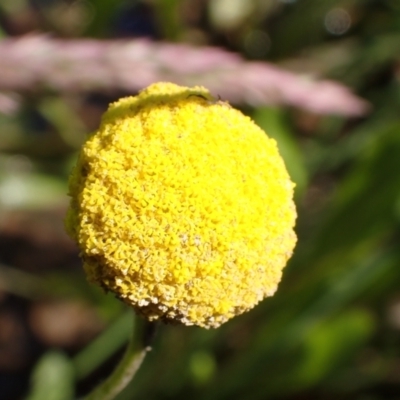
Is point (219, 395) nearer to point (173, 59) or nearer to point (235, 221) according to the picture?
point (173, 59)

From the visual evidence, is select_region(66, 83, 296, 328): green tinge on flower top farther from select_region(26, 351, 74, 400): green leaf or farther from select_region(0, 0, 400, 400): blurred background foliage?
select_region(26, 351, 74, 400): green leaf

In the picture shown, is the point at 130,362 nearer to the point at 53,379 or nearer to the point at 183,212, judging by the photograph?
the point at 183,212

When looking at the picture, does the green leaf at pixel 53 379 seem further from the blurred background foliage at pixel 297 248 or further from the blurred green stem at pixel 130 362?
the blurred green stem at pixel 130 362

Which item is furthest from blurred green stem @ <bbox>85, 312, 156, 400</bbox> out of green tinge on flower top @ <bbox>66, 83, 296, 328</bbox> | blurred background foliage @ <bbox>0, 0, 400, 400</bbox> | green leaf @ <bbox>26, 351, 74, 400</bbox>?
green leaf @ <bbox>26, 351, 74, 400</bbox>

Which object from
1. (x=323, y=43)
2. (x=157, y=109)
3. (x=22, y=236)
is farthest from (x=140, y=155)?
(x=323, y=43)

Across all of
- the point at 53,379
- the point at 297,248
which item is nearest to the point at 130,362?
the point at 53,379
